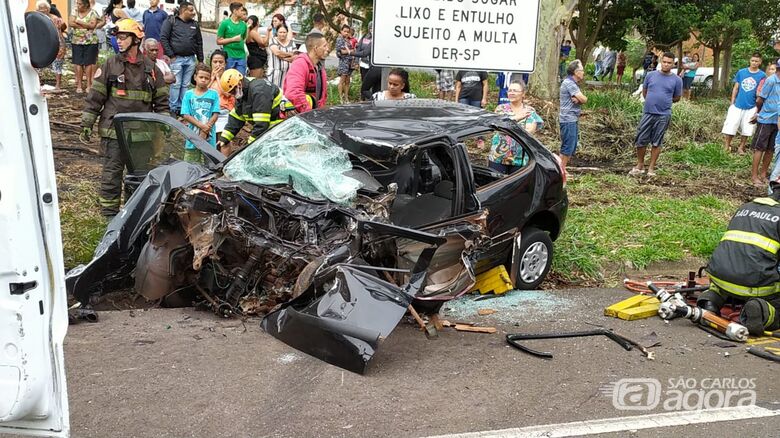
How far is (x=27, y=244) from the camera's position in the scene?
9.26 feet

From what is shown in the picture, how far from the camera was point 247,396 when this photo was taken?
175 inches

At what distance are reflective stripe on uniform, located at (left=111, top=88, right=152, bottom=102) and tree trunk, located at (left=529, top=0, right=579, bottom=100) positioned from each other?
11.0 metres

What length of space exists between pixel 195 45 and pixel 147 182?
252 inches

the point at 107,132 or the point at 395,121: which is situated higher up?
the point at 395,121

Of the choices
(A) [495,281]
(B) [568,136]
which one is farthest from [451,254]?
(B) [568,136]

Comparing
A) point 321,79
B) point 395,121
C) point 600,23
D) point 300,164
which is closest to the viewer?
point 300,164

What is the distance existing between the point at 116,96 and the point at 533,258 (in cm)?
417

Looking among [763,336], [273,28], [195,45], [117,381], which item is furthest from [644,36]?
[117,381]

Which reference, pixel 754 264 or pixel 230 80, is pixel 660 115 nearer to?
pixel 754 264

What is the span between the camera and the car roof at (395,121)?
5.77 m

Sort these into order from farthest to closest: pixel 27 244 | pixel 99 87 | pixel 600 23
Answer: pixel 600 23 → pixel 99 87 → pixel 27 244

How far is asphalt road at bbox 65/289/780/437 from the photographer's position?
4199 mm

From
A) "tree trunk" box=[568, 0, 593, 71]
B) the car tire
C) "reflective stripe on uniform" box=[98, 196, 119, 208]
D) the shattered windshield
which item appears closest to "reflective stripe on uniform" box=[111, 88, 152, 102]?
"reflective stripe on uniform" box=[98, 196, 119, 208]

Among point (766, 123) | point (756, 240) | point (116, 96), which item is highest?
point (116, 96)
